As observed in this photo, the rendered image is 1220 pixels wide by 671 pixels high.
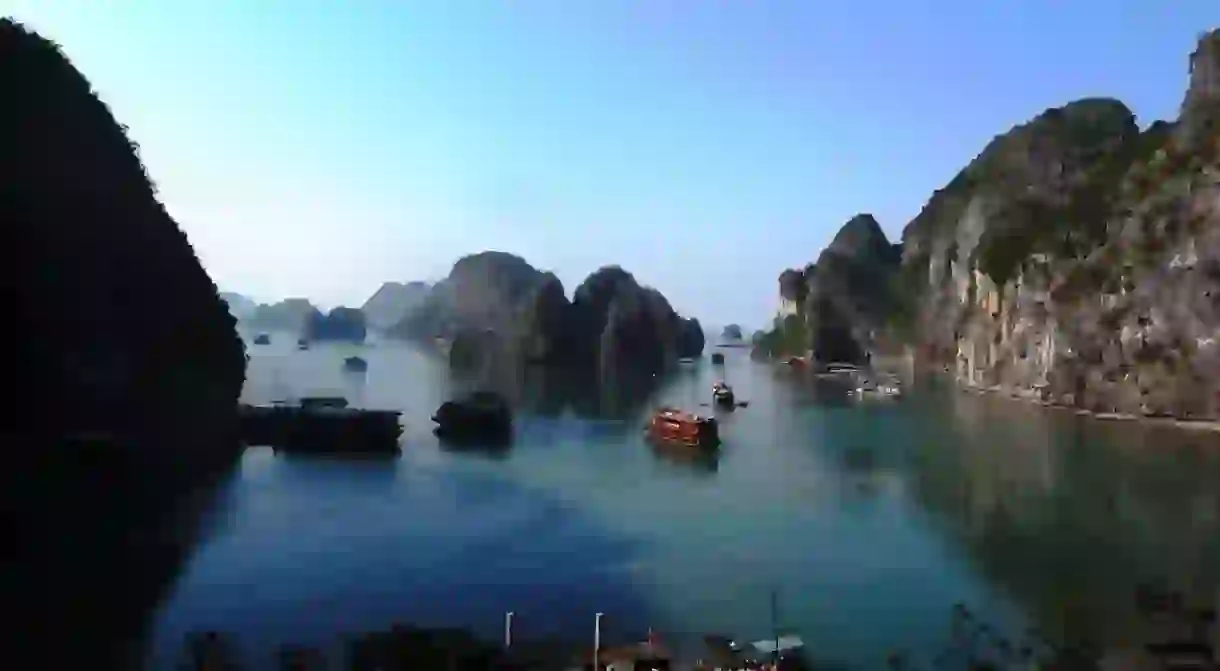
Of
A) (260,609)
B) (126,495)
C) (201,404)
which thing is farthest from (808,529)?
(201,404)

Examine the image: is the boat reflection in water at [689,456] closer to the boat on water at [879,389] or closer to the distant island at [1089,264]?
the distant island at [1089,264]

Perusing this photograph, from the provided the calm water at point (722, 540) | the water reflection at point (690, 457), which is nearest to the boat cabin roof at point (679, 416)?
the water reflection at point (690, 457)

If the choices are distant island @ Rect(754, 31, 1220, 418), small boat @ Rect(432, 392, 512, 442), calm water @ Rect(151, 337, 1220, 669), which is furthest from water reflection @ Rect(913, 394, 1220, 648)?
small boat @ Rect(432, 392, 512, 442)

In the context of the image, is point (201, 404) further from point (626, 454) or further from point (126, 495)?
point (626, 454)

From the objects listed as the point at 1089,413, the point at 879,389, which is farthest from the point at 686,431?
the point at 879,389

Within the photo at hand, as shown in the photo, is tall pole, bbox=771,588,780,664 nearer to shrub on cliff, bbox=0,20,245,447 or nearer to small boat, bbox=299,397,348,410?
shrub on cliff, bbox=0,20,245,447

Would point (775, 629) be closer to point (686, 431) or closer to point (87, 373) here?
point (87, 373)

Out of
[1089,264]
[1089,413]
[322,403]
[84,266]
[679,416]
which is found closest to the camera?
[84,266]
